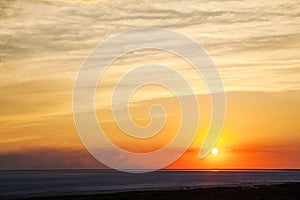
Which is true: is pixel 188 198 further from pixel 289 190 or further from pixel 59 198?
pixel 59 198

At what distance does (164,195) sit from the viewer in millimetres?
39344

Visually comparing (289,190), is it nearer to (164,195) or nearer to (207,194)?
(207,194)

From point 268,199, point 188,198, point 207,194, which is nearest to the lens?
point 268,199

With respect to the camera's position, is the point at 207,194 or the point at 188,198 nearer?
the point at 188,198

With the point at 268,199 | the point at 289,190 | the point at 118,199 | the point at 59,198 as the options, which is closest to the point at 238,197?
the point at 268,199

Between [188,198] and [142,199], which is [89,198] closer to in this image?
[142,199]

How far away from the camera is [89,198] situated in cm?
3966

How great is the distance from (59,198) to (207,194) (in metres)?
12.8

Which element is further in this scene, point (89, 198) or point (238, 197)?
point (89, 198)

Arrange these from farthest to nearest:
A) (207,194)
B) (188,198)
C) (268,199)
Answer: (207,194), (188,198), (268,199)

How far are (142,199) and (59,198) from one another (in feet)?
28.3

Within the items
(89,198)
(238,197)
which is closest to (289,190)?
(238,197)

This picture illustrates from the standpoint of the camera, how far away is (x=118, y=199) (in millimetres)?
37625

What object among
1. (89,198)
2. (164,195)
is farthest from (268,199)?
(89,198)
